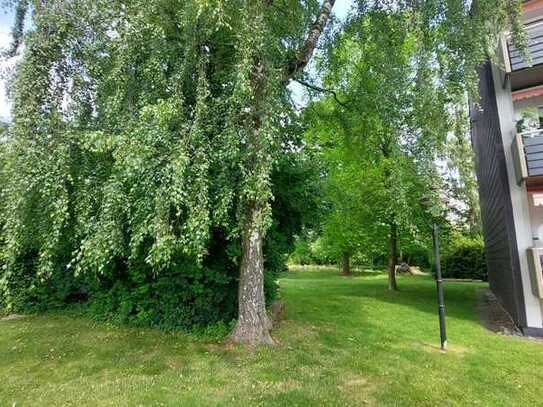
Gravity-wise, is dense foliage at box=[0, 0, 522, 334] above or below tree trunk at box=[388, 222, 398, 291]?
above

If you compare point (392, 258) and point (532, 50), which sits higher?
point (532, 50)

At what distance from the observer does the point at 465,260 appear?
21.1 m

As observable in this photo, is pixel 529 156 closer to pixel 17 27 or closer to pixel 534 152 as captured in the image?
pixel 534 152

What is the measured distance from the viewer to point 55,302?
8.71 meters

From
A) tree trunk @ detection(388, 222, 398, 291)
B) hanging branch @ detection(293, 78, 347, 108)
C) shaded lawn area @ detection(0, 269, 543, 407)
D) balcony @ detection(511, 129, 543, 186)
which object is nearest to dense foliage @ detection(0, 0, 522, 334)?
shaded lawn area @ detection(0, 269, 543, 407)

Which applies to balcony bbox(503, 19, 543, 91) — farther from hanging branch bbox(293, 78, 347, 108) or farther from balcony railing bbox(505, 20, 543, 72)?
hanging branch bbox(293, 78, 347, 108)

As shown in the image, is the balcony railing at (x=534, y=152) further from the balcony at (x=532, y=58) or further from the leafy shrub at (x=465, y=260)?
the leafy shrub at (x=465, y=260)

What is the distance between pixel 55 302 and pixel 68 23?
7.32 meters

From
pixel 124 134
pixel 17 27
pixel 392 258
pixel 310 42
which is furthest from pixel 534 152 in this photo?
pixel 17 27

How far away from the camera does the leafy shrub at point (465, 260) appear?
67.5 feet

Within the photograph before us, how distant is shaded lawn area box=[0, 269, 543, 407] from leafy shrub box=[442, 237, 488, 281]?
15.0 m

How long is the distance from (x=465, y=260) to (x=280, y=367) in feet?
66.8

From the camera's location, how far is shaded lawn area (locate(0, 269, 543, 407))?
4.12 metres

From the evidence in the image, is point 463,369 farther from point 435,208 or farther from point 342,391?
point 435,208
